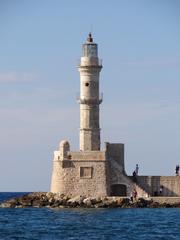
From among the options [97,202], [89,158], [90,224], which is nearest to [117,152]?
[89,158]

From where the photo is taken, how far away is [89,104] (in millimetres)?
69250

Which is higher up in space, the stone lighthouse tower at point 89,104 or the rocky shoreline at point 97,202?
the stone lighthouse tower at point 89,104

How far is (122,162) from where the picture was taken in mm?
69812

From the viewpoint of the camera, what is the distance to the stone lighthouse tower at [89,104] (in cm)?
6925

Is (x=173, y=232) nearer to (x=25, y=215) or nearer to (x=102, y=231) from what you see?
(x=102, y=231)

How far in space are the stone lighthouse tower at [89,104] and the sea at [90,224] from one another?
5174 mm

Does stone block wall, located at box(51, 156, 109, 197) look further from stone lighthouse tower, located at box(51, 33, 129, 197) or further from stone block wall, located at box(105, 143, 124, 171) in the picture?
stone block wall, located at box(105, 143, 124, 171)

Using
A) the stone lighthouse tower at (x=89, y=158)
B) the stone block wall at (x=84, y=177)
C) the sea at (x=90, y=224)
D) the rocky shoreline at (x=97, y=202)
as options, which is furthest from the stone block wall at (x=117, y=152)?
the sea at (x=90, y=224)

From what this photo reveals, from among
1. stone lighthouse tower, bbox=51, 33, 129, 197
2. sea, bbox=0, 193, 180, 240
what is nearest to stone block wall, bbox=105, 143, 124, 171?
stone lighthouse tower, bbox=51, 33, 129, 197

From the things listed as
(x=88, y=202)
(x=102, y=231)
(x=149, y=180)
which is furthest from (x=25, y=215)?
(x=102, y=231)

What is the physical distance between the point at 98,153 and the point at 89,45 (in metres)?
7.78

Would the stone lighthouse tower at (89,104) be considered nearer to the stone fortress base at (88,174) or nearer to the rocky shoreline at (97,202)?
the stone fortress base at (88,174)

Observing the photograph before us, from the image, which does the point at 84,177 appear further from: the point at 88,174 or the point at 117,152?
the point at 117,152

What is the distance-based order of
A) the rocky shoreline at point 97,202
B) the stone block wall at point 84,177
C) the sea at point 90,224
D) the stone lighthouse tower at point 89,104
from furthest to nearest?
the stone lighthouse tower at point 89,104 < the stone block wall at point 84,177 < the rocky shoreline at point 97,202 < the sea at point 90,224
